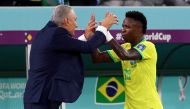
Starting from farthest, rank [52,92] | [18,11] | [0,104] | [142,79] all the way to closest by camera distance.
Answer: [0,104], [18,11], [142,79], [52,92]

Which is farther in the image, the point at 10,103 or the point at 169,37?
the point at 10,103

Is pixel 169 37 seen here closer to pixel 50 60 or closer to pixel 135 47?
pixel 135 47

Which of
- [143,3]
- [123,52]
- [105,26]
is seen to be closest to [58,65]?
[105,26]

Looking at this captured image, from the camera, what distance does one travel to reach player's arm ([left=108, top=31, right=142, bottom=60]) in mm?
5912

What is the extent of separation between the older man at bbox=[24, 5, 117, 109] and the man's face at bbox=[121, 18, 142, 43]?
52cm

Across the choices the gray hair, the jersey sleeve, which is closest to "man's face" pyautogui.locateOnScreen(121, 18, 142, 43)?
the jersey sleeve

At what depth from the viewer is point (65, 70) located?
5.50 metres

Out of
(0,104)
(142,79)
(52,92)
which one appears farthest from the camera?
(0,104)

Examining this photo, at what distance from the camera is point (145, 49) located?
604cm

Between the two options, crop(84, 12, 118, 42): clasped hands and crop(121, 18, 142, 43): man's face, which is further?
crop(121, 18, 142, 43): man's face

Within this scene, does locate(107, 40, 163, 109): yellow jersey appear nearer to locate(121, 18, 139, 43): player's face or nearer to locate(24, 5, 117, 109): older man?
locate(121, 18, 139, 43): player's face

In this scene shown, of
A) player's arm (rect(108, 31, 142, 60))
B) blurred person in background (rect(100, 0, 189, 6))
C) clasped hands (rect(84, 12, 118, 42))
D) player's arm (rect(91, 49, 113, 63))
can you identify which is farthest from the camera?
blurred person in background (rect(100, 0, 189, 6))

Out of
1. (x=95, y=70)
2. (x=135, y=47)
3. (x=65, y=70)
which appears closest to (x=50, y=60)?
(x=65, y=70)

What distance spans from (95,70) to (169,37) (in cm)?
128
